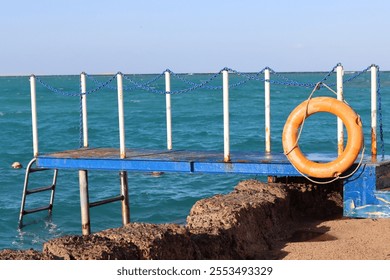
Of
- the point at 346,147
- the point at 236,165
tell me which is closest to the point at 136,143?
the point at 236,165

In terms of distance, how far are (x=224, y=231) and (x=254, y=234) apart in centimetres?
85

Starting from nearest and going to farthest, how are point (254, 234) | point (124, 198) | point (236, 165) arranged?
1. point (254, 234)
2. point (236, 165)
3. point (124, 198)

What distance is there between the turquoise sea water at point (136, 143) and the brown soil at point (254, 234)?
16.9 feet

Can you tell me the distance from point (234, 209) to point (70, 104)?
53164 millimetres

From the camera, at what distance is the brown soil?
6.89 meters

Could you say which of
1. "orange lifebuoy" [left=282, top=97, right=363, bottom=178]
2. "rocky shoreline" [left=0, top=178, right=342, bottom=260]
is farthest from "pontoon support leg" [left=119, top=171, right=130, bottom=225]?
"orange lifebuoy" [left=282, top=97, right=363, bottom=178]

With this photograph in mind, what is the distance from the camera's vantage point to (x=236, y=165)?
1081cm

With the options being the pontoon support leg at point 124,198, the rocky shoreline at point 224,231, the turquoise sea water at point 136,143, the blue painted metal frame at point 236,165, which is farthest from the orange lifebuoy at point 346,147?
the turquoise sea water at point 136,143

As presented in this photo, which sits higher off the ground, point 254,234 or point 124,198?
point 254,234

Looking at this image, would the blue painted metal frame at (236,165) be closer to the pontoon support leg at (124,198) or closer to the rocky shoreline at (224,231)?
the rocky shoreline at (224,231)

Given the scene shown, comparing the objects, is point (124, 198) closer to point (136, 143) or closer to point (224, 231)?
point (224, 231)

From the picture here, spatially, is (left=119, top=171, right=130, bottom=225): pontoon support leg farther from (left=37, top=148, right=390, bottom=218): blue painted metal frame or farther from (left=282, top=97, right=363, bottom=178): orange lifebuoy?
(left=282, top=97, right=363, bottom=178): orange lifebuoy
